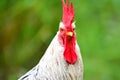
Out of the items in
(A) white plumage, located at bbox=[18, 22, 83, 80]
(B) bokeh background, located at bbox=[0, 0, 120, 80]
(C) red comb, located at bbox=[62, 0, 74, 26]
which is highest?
(B) bokeh background, located at bbox=[0, 0, 120, 80]

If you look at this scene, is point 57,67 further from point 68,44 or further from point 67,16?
point 67,16

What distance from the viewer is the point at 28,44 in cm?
550

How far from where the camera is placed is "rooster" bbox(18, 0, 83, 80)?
353 centimetres

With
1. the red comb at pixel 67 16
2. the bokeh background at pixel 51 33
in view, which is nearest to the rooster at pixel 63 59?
the red comb at pixel 67 16

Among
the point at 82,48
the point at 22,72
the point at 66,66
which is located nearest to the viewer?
the point at 66,66

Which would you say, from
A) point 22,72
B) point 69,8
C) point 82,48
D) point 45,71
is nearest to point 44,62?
point 45,71

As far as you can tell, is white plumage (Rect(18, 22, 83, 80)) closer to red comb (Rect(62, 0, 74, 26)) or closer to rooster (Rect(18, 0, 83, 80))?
rooster (Rect(18, 0, 83, 80))

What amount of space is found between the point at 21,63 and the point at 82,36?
2.37 ft

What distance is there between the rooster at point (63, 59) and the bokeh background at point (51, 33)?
147 cm

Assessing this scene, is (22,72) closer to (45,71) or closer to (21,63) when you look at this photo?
(21,63)

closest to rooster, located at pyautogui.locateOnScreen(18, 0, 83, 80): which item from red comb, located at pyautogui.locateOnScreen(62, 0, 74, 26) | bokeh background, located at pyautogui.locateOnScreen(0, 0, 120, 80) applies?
red comb, located at pyautogui.locateOnScreen(62, 0, 74, 26)

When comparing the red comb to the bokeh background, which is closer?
the red comb

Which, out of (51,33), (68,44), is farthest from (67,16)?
(51,33)

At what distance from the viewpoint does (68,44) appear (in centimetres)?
353
